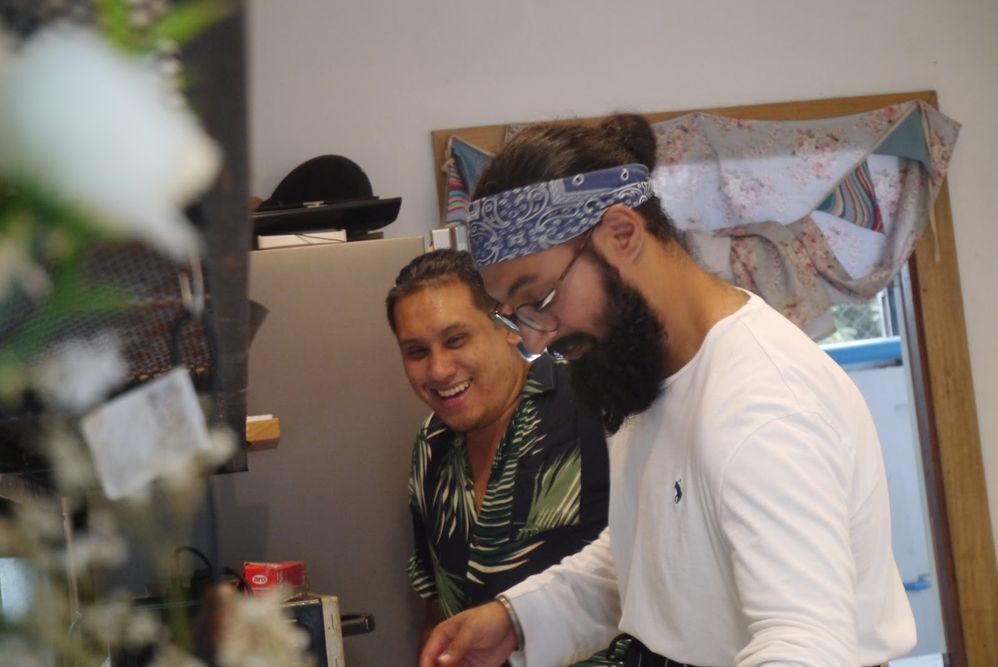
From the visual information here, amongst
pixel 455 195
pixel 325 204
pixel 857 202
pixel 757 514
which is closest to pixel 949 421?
pixel 857 202

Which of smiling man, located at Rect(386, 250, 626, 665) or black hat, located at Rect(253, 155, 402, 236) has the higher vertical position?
black hat, located at Rect(253, 155, 402, 236)

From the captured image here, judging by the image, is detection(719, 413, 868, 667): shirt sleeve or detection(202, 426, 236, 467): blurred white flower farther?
detection(719, 413, 868, 667): shirt sleeve

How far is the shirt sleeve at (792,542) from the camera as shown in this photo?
0.98 metres

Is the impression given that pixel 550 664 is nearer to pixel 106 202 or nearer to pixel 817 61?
pixel 106 202

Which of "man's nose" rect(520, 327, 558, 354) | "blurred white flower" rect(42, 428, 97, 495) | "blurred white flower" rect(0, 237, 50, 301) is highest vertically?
"man's nose" rect(520, 327, 558, 354)

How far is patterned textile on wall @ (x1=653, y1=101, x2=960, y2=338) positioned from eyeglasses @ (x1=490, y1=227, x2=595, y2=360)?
2098mm

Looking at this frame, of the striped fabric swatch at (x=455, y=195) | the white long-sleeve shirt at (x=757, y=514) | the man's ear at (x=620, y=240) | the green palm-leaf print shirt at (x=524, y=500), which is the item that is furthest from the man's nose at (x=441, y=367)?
the striped fabric swatch at (x=455, y=195)

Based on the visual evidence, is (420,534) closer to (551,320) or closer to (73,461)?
(551,320)

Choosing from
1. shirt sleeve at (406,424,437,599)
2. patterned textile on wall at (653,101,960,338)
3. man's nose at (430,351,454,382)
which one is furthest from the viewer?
patterned textile on wall at (653,101,960,338)

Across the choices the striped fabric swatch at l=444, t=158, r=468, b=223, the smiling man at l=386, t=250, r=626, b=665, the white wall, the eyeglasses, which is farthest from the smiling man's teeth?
the white wall

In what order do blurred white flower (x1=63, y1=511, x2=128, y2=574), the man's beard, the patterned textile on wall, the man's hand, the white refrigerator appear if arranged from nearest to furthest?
blurred white flower (x1=63, y1=511, x2=128, y2=574) → the man's beard → the man's hand → the white refrigerator → the patterned textile on wall

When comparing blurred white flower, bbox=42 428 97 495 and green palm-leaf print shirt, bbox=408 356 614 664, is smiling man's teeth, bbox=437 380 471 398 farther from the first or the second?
blurred white flower, bbox=42 428 97 495

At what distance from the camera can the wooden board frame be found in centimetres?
352

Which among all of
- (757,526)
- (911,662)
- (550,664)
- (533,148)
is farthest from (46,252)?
(911,662)
